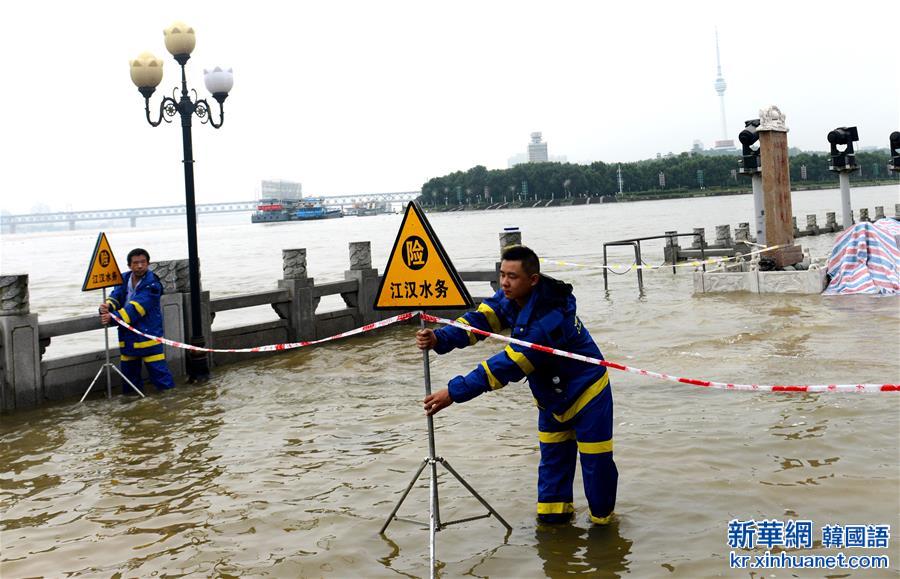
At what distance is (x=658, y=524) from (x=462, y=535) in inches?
49.4

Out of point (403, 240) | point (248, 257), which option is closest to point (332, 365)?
point (403, 240)

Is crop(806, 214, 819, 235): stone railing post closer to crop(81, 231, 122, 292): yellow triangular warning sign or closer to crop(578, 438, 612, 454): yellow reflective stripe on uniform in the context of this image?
crop(81, 231, 122, 292): yellow triangular warning sign

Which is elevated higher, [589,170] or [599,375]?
[589,170]

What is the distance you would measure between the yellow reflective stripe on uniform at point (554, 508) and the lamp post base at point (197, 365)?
7158 millimetres

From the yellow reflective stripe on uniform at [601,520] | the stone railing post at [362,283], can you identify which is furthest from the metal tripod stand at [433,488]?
the stone railing post at [362,283]

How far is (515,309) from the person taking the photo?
534 cm

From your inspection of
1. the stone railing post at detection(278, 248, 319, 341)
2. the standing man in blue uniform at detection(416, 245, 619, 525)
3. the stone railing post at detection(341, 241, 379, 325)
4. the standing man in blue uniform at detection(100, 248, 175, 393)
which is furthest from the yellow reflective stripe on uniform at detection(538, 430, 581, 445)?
the stone railing post at detection(341, 241, 379, 325)

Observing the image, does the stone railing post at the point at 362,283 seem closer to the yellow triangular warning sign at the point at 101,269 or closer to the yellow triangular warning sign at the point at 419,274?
the yellow triangular warning sign at the point at 101,269

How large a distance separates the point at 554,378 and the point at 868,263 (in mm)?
13406

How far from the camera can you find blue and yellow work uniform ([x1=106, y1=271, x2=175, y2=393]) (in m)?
10.2

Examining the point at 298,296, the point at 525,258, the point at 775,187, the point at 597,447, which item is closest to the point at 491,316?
the point at 525,258

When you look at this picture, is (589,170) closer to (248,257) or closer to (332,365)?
(248,257)

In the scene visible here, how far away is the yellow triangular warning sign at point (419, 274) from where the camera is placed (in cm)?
520

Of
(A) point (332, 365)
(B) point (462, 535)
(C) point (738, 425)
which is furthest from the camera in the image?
(A) point (332, 365)
